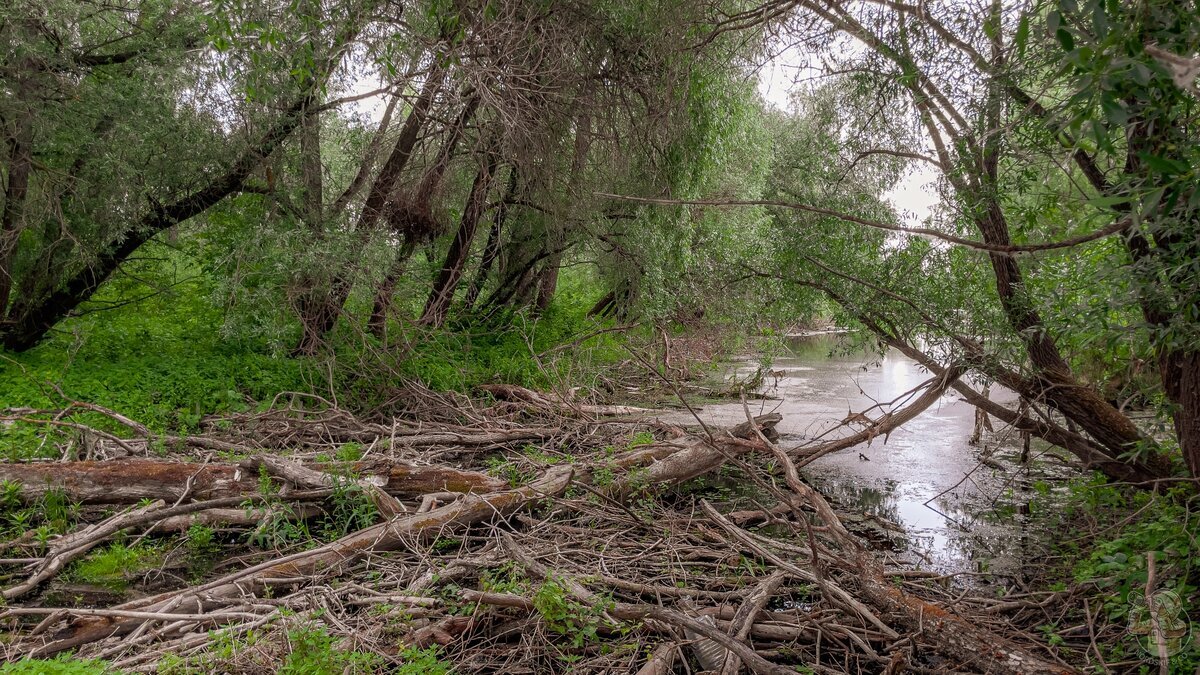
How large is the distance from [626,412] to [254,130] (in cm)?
534

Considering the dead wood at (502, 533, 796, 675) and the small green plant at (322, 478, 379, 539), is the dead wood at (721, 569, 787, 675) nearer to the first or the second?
the dead wood at (502, 533, 796, 675)

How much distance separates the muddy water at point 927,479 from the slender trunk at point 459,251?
338cm

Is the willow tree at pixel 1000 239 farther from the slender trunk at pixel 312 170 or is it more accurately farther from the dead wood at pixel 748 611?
the slender trunk at pixel 312 170

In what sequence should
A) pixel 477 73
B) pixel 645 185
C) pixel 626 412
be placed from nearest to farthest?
pixel 477 73 < pixel 626 412 < pixel 645 185

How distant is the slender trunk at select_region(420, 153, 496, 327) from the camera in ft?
31.5

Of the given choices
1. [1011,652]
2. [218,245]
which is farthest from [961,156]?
[218,245]

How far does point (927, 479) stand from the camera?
780 centimetres

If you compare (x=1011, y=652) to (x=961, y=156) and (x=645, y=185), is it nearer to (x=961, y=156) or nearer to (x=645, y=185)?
(x=961, y=156)

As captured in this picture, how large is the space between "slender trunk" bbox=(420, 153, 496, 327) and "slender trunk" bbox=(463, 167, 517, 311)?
0.85 feet

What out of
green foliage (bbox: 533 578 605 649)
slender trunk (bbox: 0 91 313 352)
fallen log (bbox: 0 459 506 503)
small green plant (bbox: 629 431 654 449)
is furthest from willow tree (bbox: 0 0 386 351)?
green foliage (bbox: 533 578 605 649)

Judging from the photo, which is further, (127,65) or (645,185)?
(645,185)

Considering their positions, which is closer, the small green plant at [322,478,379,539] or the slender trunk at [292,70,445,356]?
the small green plant at [322,478,379,539]

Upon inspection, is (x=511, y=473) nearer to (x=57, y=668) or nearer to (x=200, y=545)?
(x=200, y=545)

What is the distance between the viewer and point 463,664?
3.79 m
